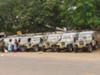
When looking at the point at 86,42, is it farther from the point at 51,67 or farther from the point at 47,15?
the point at 51,67

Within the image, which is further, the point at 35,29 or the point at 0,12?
the point at 0,12

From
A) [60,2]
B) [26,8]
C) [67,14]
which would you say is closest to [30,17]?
[26,8]

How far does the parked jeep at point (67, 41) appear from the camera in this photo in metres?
35.3

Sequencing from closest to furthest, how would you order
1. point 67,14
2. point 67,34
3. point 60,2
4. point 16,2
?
point 67,34 → point 67,14 → point 60,2 → point 16,2

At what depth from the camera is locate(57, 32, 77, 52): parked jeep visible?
35.3 m

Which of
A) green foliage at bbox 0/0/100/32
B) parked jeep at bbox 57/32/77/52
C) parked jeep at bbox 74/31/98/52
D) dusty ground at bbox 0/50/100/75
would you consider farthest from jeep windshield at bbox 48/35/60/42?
dusty ground at bbox 0/50/100/75

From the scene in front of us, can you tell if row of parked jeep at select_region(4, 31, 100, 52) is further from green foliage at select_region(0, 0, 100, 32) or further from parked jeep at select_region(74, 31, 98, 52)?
green foliage at select_region(0, 0, 100, 32)

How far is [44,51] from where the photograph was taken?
37.8 meters

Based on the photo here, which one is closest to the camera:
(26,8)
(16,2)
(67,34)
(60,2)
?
(67,34)

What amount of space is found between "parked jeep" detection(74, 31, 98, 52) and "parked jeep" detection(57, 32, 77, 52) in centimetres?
61

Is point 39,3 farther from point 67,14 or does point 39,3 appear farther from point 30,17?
point 67,14

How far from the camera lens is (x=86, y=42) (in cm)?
3406

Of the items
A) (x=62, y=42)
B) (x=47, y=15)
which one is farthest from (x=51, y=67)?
(x=47, y=15)

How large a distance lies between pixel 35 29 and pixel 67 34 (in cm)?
1182
